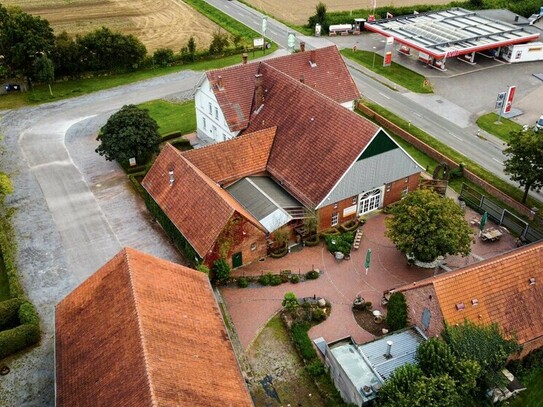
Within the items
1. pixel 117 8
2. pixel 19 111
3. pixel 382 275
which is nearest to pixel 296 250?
pixel 382 275

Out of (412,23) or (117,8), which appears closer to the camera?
(412,23)

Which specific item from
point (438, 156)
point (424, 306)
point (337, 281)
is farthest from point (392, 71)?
point (424, 306)

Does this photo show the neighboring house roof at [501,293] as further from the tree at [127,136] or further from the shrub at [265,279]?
the tree at [127,136]

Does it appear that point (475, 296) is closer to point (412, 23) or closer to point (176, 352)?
point (176, 352)

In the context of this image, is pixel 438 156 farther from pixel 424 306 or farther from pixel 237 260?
pixel 424 306

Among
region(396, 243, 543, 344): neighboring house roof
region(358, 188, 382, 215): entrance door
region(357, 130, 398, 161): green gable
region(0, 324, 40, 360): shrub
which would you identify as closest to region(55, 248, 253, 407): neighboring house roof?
region(0, 324, 40, 360): shrub
